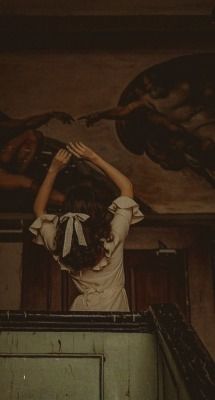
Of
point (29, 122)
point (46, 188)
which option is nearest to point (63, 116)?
point (29, 122)

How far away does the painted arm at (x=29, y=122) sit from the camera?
7.81m

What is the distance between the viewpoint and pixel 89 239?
3.99 metres

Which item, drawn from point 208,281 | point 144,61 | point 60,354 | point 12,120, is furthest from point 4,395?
point 144,61

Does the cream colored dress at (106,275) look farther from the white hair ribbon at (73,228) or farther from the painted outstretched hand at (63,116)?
the painted outstretched hand at (63,116)

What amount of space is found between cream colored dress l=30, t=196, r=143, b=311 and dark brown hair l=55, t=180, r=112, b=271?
0.22 feet

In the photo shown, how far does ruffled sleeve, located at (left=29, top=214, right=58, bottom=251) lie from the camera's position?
425 cm

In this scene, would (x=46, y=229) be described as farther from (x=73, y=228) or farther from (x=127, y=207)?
(x=127, y=207)

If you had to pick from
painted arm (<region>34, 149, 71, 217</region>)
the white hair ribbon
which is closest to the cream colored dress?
the white hair ribbon

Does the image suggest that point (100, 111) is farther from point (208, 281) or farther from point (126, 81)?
point (208, 281)

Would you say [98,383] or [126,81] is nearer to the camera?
[98,383]

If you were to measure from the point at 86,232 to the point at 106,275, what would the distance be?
0.36 m

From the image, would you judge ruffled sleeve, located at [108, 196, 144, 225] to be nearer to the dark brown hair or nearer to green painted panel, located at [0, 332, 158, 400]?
the dark brown hair

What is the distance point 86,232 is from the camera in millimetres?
3996

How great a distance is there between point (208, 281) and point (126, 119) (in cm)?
217
